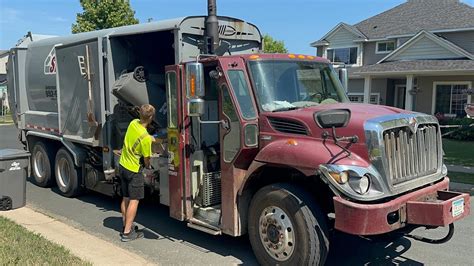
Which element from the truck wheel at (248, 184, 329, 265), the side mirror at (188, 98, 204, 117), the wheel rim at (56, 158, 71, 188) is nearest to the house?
the wheel rim at (56, 158, 71, 188)

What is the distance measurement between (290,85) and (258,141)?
0.81m

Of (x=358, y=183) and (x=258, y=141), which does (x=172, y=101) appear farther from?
(x=358, y=183)

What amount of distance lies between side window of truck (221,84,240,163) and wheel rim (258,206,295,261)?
0.81 m

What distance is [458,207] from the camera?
15.7 feet

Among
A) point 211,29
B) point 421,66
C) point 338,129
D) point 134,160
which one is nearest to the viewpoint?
point 338,129

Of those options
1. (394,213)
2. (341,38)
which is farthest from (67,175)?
(341,38)

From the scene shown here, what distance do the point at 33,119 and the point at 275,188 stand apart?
711cm

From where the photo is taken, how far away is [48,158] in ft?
31.0

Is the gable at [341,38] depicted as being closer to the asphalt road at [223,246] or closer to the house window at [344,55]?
the house window at [344,55]

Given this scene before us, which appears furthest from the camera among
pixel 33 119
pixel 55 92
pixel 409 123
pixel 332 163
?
pixel 33 119

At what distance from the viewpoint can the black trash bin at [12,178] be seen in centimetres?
791

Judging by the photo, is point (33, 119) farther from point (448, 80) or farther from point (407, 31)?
point (407, 31)

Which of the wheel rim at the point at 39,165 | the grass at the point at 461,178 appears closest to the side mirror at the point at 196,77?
the wheel rim at the point at 39,165

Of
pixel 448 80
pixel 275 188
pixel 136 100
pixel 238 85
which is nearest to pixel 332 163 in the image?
pixel 275 188
